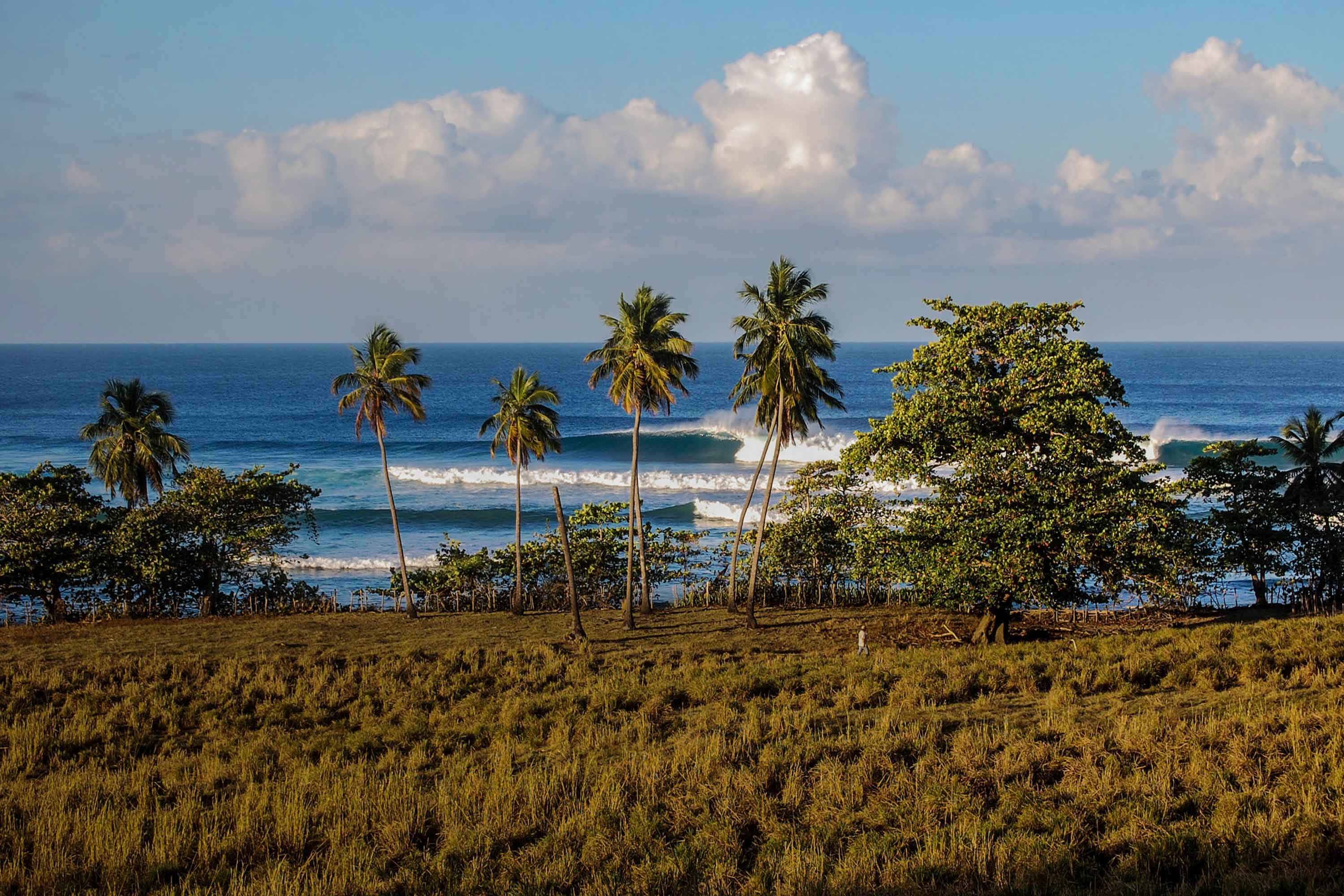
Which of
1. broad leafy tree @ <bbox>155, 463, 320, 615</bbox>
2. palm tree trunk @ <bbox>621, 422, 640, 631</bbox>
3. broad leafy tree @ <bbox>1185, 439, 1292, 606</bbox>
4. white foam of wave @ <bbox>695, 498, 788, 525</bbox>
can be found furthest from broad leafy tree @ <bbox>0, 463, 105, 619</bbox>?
broad leafy tree @ <bbox>1185, 439, 1292, 606</bbox>

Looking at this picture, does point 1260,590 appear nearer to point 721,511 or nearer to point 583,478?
point 721,511

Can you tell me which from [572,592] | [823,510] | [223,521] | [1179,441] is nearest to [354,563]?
[223,521]

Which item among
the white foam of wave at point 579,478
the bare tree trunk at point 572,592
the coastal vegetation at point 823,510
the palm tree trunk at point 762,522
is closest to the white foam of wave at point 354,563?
the coastal vegetation at point 823,510

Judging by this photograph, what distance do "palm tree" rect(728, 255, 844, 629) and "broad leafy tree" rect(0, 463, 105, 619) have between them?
22.4 m

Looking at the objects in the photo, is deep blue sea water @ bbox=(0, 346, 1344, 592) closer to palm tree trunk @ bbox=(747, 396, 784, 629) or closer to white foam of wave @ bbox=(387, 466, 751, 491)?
white foam of wave @ bbox=(387, 466, 751, 491)

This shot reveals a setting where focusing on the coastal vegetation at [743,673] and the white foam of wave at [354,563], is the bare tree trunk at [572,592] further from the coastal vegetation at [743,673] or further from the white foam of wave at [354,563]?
the white foam of wave at [354,563]

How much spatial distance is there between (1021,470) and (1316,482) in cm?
1444

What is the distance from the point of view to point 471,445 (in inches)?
3433

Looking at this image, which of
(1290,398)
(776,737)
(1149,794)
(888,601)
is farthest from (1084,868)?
(1290,398)

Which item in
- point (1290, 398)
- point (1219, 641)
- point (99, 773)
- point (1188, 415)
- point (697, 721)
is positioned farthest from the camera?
point (1290, 398)

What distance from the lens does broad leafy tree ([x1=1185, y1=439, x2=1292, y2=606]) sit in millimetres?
26766

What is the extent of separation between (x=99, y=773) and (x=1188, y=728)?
14712 mm

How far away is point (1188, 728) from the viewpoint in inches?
459

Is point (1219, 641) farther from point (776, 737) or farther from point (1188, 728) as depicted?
point (776, 737)
